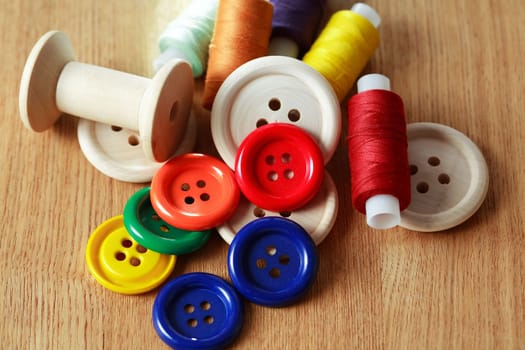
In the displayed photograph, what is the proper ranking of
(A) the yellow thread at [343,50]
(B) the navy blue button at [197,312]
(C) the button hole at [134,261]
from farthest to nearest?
(A) the yellow thread at [343,50]
(C) the button hole at [134,261]
(B) the navy blue button at [197,312]

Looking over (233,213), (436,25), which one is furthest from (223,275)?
(436,25)

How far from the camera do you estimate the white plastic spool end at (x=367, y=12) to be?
5.67 feet

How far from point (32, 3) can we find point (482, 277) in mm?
1394

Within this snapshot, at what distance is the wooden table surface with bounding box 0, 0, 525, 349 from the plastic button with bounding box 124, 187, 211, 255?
0.06 meters

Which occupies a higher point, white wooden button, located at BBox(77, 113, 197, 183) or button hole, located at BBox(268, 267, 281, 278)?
white wooden button, located at BBox(77, 113, 197, 183)

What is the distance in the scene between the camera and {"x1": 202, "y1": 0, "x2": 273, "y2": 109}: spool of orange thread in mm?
1642

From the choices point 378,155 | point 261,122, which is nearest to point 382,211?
point 378,155

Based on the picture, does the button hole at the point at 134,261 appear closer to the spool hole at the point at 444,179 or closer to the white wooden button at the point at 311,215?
the white wooden button at the point at 311,215

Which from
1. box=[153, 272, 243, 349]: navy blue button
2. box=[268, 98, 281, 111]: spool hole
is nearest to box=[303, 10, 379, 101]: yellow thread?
box=[268, 98, 281, 111]: spool hole

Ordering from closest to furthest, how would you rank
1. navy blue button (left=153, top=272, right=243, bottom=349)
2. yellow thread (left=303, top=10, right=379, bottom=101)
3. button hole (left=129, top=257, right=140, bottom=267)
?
navy blue button (left=153, top=272, right=243, bottom=349) < button hole (left=129, top=257, right=140, bottom=267) < yellow thread (left=303, top=10, right=379, bottom=101)

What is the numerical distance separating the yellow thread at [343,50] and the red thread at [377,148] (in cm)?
12

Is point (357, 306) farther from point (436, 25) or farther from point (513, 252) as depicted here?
point (436, 25)

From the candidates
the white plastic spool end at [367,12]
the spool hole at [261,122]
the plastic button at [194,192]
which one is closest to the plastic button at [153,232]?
the plastic button at [194,192]

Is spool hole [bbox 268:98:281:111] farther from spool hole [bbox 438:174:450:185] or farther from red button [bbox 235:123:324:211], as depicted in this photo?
spool hole [bbox 438:174:450:185]
